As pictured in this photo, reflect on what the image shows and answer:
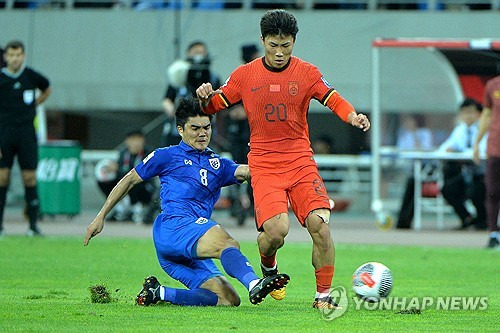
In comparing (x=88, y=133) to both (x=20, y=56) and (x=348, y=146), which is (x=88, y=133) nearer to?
(x=348, y=146)

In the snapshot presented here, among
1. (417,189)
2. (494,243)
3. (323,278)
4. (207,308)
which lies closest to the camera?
(207,308)

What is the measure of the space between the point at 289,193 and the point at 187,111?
1.00m

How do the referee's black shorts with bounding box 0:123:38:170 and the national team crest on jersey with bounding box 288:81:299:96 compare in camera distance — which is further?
the referee's black shorts with bounding box 0:123:38:170

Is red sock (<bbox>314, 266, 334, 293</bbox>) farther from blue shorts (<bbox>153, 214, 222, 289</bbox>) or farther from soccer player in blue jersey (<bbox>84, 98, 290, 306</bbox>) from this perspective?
blue shorts (<bbox>153, 214, 222, 289</bbox>)

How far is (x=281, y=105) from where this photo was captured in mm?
9016

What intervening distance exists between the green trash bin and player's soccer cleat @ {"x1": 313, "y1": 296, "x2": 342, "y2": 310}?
11.8 m

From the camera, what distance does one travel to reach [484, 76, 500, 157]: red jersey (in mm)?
15633

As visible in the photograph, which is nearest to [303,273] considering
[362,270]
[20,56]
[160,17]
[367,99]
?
[362,270]

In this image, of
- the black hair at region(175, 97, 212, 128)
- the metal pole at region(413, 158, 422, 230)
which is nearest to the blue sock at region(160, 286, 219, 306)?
the black hair at region(175, 97, 212, 128)

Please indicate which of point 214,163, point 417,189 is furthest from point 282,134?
point 417,189

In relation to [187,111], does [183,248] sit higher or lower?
lower

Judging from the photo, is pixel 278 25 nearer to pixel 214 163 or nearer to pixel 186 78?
pixel 214 163

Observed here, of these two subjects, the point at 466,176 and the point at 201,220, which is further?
the point at 466,176

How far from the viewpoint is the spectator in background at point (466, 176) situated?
19672mm
